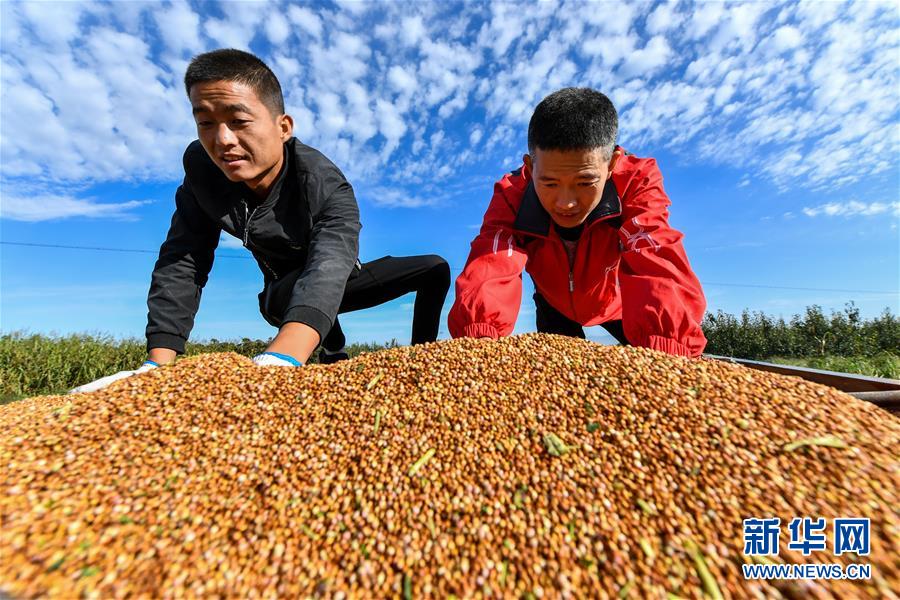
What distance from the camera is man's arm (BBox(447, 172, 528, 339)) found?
2398 mm

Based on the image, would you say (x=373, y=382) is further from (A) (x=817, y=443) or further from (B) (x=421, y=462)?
(A) (x=817, y=443)

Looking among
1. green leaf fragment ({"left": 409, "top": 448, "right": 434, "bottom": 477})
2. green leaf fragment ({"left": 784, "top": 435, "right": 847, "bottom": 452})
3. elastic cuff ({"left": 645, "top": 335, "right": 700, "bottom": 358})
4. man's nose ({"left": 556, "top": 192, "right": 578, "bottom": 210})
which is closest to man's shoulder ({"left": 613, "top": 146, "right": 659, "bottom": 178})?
man's nose ({"left": 556, "top": 192, "right": 578, "bottom": 210})

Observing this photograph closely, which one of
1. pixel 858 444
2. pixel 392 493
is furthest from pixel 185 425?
pixel 858 444

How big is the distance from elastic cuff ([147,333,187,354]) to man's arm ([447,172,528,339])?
6.19 feet

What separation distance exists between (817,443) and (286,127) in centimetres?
323

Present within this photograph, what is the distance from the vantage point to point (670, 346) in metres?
2.20

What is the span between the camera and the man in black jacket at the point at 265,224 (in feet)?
8.45

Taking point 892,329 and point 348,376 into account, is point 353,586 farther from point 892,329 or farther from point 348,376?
point 892,329

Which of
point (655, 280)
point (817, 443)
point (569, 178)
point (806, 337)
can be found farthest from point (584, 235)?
point (806, 337)

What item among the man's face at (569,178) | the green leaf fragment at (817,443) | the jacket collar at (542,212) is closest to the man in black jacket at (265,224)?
the jacket collar at (542,212)

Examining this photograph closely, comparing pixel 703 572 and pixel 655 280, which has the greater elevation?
pixel 655 280

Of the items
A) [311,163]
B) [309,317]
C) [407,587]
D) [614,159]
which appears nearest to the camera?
[407,587]

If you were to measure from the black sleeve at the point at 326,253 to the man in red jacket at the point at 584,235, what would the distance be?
68cm

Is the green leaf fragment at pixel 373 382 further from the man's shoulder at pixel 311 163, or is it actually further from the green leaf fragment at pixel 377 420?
the man's shoulder at pixel 311 163
